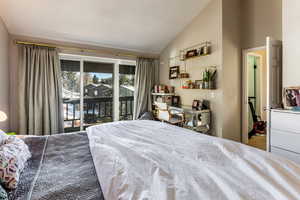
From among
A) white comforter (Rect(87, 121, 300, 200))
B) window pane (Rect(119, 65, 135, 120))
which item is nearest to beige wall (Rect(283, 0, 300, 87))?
white comforter (Rect(87, 121, 300, 200))

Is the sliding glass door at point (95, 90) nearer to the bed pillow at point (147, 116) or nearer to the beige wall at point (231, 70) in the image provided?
the bed pillow at point (147, 116)

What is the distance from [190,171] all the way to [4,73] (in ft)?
11.5

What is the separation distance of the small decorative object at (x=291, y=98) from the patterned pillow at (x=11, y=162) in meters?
3.03

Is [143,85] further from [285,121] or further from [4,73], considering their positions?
[285,121]

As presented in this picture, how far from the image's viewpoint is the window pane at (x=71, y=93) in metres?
3.67

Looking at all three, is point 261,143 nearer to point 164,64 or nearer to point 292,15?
point 292,15

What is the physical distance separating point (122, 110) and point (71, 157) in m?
3.09

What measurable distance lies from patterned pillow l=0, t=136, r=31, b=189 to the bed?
0.18 feet

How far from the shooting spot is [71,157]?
4.56 feet

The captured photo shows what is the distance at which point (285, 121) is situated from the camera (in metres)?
2.13

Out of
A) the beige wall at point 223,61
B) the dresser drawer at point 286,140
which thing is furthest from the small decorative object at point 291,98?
the beige wall at point 223,61

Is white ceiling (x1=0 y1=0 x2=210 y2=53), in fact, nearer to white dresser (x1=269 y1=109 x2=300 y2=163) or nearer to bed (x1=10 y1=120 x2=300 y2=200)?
bed (x1=10 y1=120 x2=300 y2=200)

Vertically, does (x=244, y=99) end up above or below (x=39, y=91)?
below

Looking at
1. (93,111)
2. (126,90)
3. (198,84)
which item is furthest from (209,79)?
(93,111)
